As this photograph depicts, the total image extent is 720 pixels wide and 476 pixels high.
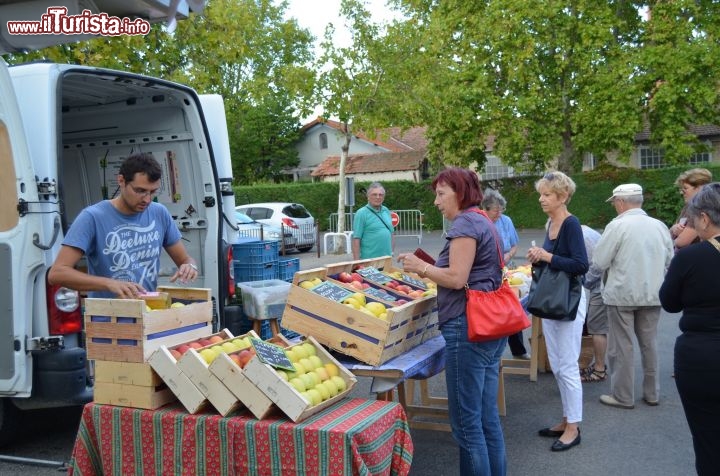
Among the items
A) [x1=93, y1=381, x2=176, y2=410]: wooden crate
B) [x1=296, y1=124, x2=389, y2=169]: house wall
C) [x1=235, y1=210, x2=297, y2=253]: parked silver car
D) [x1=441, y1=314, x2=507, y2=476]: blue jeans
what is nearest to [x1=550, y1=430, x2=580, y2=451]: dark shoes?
[x1=441, y1=314, x2=507, y2=476]: blue jeans

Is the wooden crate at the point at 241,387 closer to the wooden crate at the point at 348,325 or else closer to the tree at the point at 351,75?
the wooden crate at the point at 348,325

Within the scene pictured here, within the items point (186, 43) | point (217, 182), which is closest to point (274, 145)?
point (186, 43)

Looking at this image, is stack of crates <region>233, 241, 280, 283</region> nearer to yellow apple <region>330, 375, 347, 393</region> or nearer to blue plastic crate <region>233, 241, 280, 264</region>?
blue plastic crate <region>233, 241, 280, 264</region>

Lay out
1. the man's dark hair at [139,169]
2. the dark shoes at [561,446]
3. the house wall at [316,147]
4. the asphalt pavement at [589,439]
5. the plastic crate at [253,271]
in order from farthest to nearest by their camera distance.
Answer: the house wall at [316,147], the plastic crate at [253,271], the dark shoes at [561,446], the asphalt pavement at [589,439], the man's dark hair at [139,169]

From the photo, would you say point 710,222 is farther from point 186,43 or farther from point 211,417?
point 186,43

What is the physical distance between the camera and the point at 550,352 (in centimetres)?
496

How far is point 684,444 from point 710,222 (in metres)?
2.38

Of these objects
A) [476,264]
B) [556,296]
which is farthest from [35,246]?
[556,296]

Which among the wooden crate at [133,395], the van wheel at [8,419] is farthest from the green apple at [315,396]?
the van wheel at [8,419]

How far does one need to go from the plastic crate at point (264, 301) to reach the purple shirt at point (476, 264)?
204cm

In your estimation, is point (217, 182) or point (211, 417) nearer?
point (211, 417)

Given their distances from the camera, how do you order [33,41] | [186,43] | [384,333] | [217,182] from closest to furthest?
[384,333]
[33,41]
[217,182]
[186,43]

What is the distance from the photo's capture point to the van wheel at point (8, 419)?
4609 millimetres

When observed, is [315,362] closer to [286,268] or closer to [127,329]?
[127,329]
